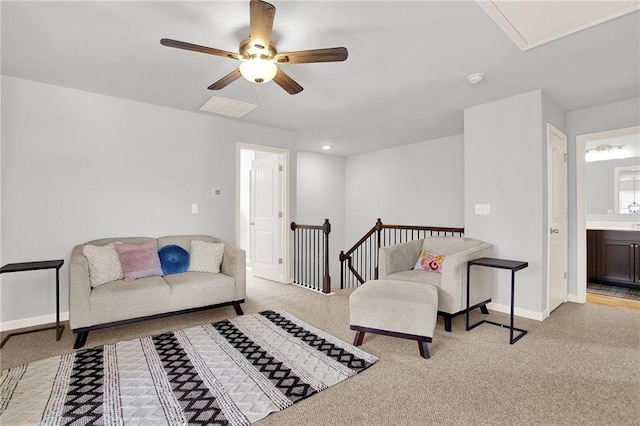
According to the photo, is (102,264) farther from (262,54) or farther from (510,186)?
(510,186)

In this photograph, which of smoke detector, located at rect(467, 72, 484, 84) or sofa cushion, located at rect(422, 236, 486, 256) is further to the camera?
sofa cushion, located at rect(422, 236, 486, 256)

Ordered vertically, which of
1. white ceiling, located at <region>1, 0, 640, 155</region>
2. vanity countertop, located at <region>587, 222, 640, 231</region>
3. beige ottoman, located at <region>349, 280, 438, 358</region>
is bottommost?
beige ottoman, located at <region>349, 280, 438, 358</region>

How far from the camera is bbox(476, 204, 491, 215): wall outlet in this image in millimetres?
3645

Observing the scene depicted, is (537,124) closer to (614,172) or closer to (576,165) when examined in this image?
(576,165)

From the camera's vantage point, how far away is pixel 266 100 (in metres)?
3.67

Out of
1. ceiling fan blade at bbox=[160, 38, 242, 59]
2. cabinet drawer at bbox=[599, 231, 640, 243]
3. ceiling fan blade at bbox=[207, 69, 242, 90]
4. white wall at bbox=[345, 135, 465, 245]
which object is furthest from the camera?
white wall at bbox=[345, 135, 465, 245]

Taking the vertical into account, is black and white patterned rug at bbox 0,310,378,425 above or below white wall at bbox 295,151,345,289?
below

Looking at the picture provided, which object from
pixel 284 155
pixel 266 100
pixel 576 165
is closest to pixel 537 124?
pixel 576 165

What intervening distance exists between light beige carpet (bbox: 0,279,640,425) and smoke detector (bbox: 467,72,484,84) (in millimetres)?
2427

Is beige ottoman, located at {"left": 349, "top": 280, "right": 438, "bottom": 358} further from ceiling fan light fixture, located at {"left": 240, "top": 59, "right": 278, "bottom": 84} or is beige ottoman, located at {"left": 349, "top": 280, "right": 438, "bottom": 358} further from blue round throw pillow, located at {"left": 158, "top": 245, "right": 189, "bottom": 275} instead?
blue round throw pillow, located at {"left": 158, "top": 245, "right": 189, "bottom": 275}

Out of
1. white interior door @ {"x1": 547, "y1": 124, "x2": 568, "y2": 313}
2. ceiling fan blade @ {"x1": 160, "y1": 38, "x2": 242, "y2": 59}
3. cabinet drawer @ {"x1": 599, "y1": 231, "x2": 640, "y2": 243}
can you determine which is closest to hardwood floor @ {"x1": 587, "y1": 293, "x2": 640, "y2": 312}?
white interior door @ {"x1": 547, "y1": 124, "x2": 568, "y2": 313}

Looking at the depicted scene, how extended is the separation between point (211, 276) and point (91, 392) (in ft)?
4.77

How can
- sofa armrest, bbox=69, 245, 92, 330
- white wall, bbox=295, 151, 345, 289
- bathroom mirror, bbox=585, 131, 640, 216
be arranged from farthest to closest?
white wall, bbox=295, 151, 345, 289, bathroom mirror, bbox=585, 131, 640, 216, sofa armrest, bbox=69, 245, 92, 330

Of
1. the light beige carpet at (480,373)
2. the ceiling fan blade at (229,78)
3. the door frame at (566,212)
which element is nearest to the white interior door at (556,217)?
the door frame at (566,212)
